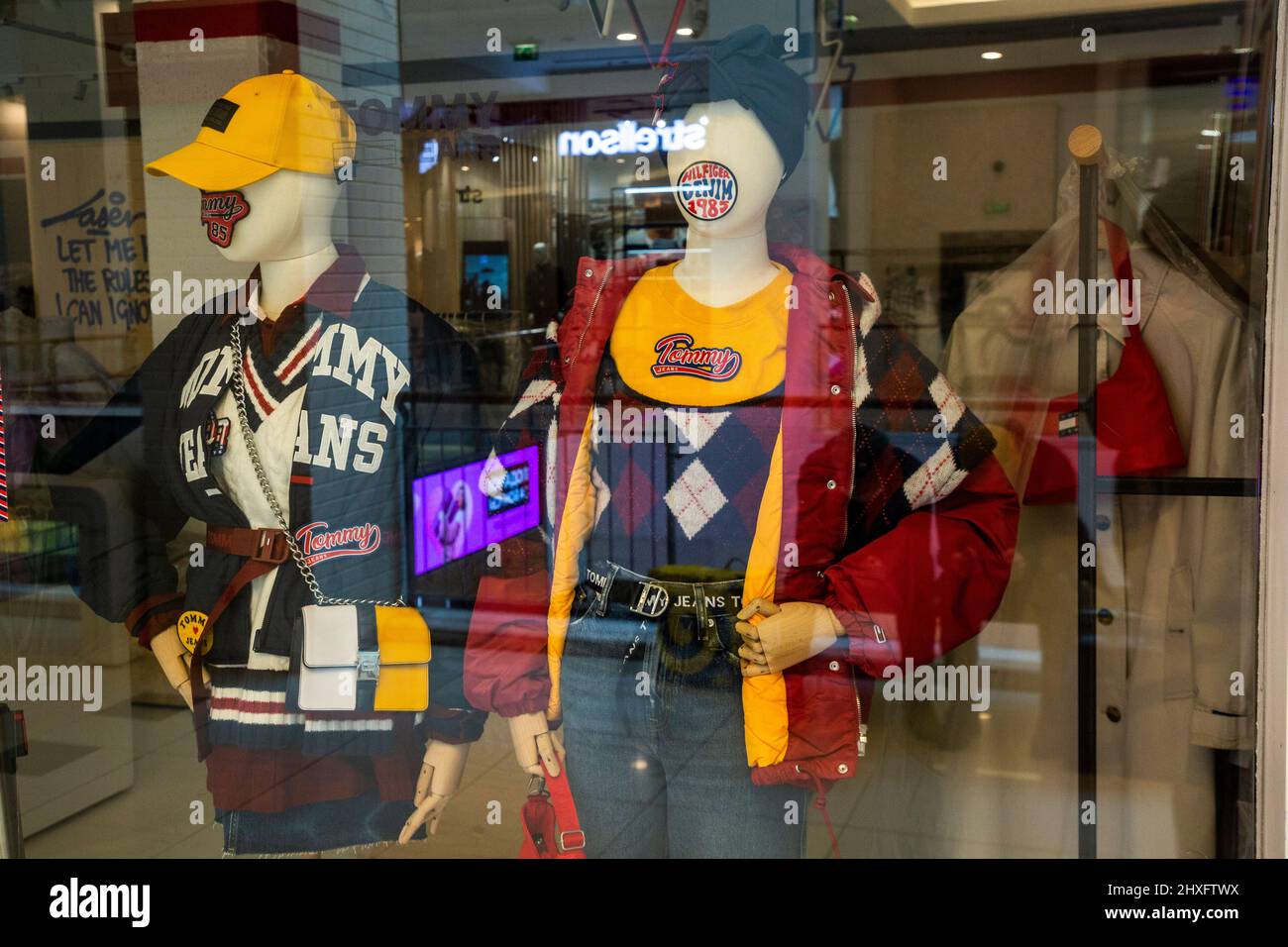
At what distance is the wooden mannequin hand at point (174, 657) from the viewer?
7.38 feet

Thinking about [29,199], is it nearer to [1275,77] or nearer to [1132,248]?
[1132,248]

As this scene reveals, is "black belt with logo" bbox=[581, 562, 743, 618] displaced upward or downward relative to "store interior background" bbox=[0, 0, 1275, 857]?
downward

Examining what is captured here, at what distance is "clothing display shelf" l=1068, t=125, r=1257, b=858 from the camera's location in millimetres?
A: 2098

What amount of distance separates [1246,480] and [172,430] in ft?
6.21

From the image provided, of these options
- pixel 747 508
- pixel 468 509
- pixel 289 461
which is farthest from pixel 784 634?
pixel 289 461

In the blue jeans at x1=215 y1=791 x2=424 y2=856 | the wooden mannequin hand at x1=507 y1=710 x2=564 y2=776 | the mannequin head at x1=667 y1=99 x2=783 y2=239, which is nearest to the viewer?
the mannequin head at x1=667 y1=99 x2=783 y2=239

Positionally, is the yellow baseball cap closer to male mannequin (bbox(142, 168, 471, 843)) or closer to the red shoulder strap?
male mannequin (bbox(142, 168, 471, 843))

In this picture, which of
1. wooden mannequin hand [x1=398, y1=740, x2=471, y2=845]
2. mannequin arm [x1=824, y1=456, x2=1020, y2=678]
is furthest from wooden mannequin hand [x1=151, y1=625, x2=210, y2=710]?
mannequin arm [x1=824, y1=456, x2=1020, y2=678]

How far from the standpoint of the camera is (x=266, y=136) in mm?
2111

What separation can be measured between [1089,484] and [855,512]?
0.52 metres

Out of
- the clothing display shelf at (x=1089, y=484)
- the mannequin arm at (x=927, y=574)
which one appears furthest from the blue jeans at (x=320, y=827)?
the clothing display shelf at (x=1089, y=484)

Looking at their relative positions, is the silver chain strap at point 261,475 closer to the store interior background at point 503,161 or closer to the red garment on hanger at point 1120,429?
the store interior background at point 503,161

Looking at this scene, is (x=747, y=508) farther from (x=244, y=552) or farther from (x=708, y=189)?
(x=244, y=552)
